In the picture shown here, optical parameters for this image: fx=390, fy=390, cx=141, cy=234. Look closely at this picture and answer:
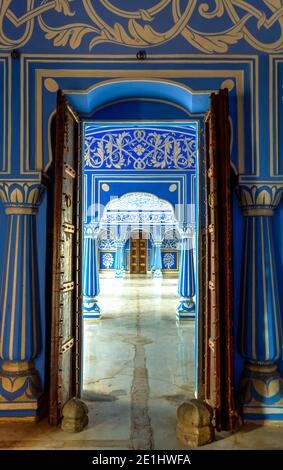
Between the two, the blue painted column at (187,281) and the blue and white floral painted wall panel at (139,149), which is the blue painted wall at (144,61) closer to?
the blue and white floral painted wall panel at (139,149)

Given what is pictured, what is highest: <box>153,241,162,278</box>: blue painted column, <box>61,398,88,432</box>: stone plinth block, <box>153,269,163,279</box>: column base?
<box>153,241,162,278</box>: blue painted column

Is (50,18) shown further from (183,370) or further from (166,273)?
(166,273)

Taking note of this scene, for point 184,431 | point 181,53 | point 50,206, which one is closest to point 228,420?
point 184,431

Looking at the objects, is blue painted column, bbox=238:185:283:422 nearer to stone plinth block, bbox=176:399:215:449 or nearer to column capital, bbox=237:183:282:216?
column capital, bbox=237:183:282:216

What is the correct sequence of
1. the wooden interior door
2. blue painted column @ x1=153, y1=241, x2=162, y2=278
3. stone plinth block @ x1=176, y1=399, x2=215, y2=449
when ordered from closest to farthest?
stone plinth block @ x1=176, y1=399, x2=215, y2=449 < blue painted column @ x1=153, y1=241, x2=162, y2=278 < the wooden interior door

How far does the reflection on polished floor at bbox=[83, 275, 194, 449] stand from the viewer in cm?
255

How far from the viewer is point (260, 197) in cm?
272

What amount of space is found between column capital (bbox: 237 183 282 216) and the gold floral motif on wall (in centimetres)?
99

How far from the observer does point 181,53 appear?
2.81 m

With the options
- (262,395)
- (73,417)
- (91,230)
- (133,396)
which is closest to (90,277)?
(91,230)

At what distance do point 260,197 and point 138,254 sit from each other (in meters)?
18.8

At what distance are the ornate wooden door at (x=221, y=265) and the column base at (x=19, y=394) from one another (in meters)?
1.20

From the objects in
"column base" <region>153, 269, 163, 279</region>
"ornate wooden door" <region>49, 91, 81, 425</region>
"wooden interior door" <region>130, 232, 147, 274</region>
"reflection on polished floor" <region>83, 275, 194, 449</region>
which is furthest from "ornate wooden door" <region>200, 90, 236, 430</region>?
"wooden interior door" <region>130, 232, 147, 274</region>
